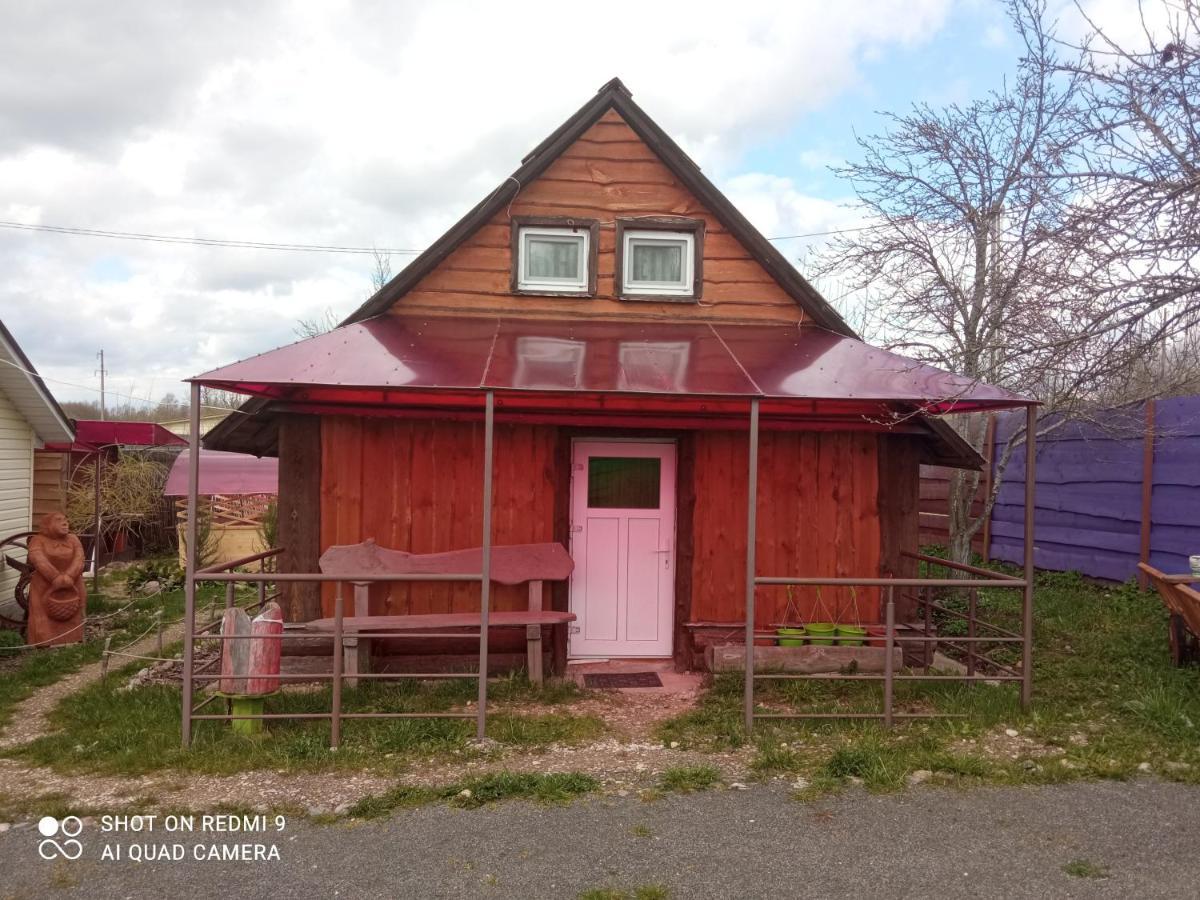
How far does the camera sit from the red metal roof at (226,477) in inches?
585

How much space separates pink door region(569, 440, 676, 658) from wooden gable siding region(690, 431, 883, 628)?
12.4 inches

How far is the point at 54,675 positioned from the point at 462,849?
605cm

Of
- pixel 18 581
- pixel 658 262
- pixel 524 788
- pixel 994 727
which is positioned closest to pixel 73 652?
pixel 18 581

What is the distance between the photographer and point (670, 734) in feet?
19.1

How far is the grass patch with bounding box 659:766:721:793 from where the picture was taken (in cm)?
493

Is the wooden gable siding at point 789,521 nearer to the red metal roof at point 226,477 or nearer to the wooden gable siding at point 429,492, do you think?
the wooden gable siding at point 429,492

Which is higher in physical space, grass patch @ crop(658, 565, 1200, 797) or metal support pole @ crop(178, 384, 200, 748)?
metal support pole @ crop(178, 384, 200, 748)

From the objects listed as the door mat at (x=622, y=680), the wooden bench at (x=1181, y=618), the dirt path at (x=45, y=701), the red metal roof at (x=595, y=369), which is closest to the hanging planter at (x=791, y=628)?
the door mat at (x=622, y=680)

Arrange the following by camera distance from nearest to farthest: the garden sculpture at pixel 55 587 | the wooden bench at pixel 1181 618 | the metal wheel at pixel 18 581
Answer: the wooden bench at pixel 1181 618 < the garden sculpture at pixel 55 587 < the metal wheel at pixel 18 581

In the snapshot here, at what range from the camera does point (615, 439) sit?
7.71 meters

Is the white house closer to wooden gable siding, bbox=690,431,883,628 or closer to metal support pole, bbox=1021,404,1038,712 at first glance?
wooden gable siding, bbox=690,431,883,628

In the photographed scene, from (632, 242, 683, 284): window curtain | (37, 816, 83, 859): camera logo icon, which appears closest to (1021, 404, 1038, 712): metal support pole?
(632, 242, 683, 284): window curtain

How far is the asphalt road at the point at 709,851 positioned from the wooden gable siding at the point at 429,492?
2.90m

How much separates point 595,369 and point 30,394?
28.3 ft
